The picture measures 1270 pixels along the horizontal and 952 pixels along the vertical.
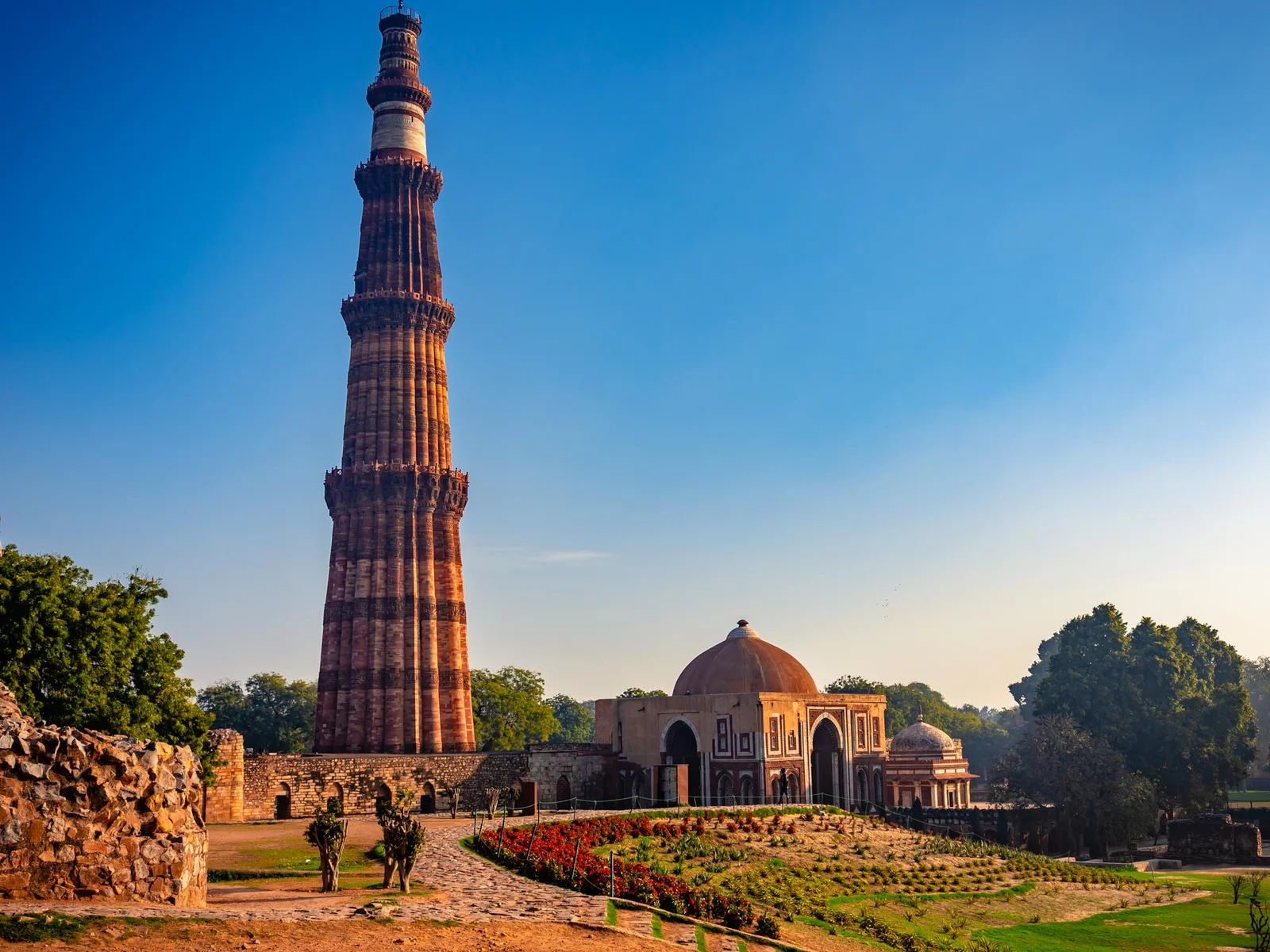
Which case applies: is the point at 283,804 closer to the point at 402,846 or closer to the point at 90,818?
the point at 402,846

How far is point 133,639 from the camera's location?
29.2m

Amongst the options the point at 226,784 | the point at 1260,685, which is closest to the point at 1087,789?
the point at 226,784

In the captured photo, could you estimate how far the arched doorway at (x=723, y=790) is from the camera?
45.9m

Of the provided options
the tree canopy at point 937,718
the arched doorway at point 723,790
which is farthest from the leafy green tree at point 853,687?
the arched doorway at point 723,790

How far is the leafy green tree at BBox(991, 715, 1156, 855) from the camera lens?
48.5 metres

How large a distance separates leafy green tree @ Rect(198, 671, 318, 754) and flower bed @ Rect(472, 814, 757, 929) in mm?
49328

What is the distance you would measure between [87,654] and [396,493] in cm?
2039

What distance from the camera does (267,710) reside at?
78.4 m

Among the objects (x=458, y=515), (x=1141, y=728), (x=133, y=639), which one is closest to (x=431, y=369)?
(x=458, y=515)

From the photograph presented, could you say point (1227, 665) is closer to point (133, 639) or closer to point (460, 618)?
point (460, 618)

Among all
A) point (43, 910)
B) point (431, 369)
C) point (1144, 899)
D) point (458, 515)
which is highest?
point (431, 369)

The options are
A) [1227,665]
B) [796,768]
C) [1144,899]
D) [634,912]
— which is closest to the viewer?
[634,912]

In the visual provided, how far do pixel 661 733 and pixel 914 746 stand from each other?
15.7m

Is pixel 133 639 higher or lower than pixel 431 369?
lower
